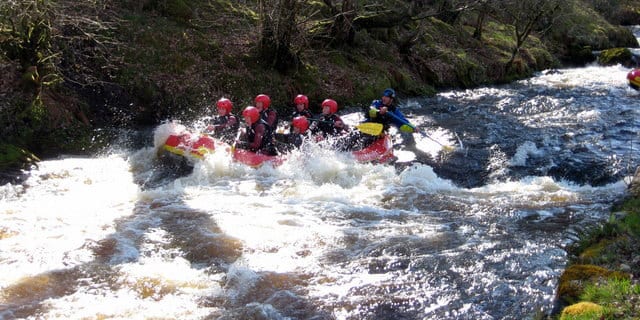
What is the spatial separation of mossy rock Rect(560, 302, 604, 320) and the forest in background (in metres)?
8.33

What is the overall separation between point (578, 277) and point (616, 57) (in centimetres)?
2450

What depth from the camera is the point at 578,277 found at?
493 centimetres

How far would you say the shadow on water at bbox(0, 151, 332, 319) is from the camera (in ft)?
17.0

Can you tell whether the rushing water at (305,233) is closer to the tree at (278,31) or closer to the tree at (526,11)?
the tree at (278,31)

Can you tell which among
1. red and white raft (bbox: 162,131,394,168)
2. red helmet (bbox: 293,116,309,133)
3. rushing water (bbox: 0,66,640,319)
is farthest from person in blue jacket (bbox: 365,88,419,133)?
red and white raft (bbox: 162,131,394,168)

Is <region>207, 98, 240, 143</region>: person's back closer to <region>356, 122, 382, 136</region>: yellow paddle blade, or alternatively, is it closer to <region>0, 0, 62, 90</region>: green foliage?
<region>356, 122, 382, 136</region>: yellow paddle blade

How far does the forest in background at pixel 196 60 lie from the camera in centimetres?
1044

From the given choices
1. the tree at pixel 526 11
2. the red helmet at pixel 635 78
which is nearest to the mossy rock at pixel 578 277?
the red helmet at pixel 635 78

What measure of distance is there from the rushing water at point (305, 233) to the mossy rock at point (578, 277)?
1.28 ft

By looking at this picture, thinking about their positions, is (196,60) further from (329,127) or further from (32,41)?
(329,127)

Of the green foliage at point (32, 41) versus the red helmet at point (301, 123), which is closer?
the green foliage at point (32, 41)

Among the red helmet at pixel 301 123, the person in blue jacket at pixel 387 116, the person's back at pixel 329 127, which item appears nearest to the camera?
the red helmet at pixel 301 123

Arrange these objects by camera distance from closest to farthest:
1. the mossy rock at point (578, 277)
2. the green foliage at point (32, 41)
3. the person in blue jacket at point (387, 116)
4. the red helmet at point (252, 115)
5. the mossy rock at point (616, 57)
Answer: the mossy rock at point (578, 277) → the green foliage at point (32, 41) → the red helmet at point (252, 115) → the person in blue jacket at point (387, 116) → the mossy rock at point (616, 57)

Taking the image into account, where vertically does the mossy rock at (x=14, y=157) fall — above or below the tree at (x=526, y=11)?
below
